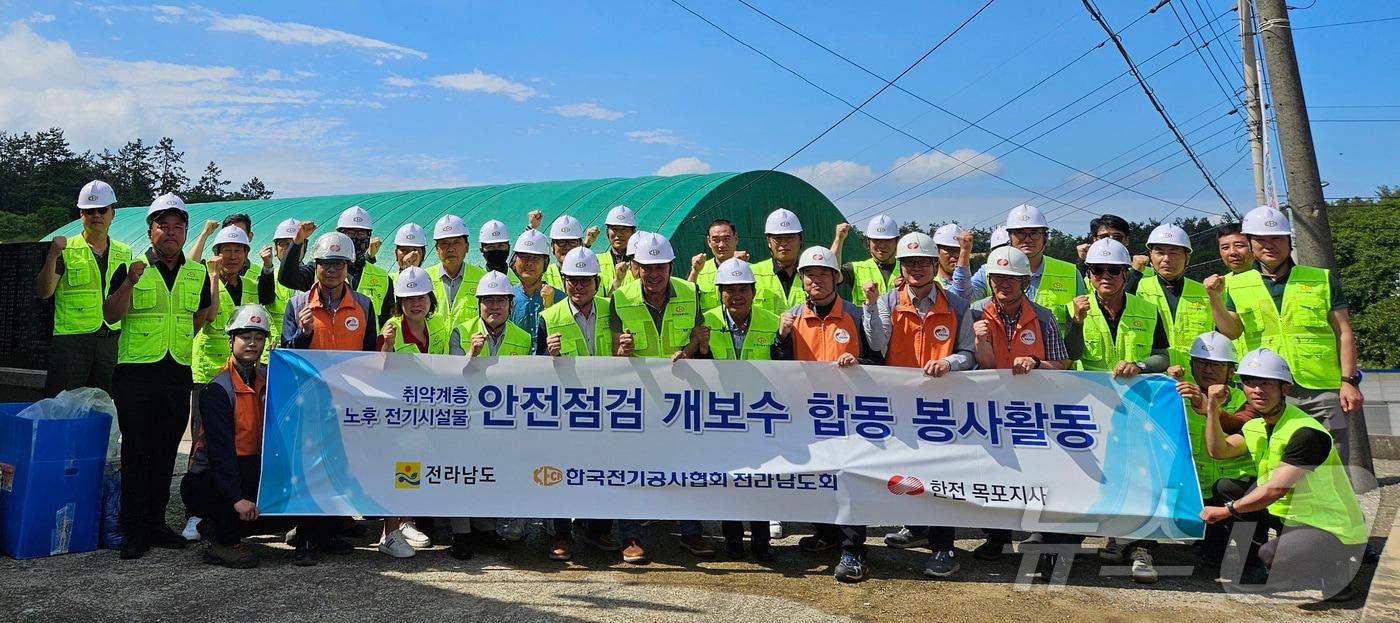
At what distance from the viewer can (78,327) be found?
6.32 meters

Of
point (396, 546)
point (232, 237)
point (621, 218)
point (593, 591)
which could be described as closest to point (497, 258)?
point (621, 218)

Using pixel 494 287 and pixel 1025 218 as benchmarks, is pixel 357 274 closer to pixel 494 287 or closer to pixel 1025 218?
pixel 494 287

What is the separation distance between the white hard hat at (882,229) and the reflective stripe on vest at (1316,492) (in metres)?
2.78

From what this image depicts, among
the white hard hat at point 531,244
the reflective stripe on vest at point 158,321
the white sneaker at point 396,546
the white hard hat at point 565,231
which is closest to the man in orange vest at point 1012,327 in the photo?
the white hard hat at point 531,244

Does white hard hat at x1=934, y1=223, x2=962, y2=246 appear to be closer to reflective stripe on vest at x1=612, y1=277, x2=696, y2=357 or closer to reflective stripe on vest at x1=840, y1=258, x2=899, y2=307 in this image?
reflective stripe on vest at x1=840, y1=258, x2=899, y2=307

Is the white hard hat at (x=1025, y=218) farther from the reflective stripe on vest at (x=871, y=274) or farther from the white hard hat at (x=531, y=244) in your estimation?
the white hard hat at (x=531, y=244)

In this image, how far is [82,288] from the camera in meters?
6.28

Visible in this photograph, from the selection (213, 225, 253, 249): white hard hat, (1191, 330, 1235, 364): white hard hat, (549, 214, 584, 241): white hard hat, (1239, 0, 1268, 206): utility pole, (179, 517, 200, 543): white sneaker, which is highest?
(1239, 0, 1268, 206): utility pole

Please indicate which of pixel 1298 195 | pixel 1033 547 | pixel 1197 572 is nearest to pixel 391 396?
pixel 1033 547

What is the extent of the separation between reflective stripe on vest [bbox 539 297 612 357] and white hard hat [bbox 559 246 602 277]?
0.20 meters

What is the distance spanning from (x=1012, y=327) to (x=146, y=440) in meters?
5.38

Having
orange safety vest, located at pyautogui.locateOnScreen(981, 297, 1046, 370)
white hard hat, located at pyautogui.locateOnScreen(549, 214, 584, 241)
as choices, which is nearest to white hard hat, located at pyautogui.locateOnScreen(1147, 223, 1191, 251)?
orange safety vest, located at pyautogui.locateOnScreen(981, 297, 1046, 370)

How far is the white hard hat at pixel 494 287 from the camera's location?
6.00 metres

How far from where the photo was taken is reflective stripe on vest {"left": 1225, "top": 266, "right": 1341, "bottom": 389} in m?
6.01
